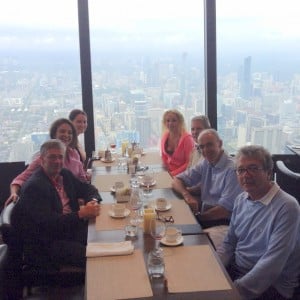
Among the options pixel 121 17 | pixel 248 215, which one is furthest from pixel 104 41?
pixel 248 215

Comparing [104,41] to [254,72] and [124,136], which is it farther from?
[254,72]

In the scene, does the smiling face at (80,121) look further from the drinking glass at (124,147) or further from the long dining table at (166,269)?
the long dining table at (166,269)

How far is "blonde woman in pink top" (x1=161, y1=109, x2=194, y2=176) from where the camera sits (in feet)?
13.2

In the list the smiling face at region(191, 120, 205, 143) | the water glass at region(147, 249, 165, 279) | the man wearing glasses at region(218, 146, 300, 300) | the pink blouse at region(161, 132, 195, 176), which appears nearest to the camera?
the water glass at region(147, 249, 165, 279)

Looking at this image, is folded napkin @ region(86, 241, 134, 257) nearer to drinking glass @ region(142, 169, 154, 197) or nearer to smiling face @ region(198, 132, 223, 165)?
drinking glass @ region(142, 169, 154, 197)

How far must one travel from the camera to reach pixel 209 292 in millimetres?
1479

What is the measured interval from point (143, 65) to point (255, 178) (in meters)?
3.26

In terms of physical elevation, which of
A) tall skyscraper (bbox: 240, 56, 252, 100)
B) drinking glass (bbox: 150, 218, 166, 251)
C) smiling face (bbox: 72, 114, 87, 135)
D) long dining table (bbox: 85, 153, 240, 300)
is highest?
tall skyscraper (bbox: 240, 56, 252, 100)

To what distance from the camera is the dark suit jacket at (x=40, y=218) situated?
2.22m

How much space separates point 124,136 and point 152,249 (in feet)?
10.3

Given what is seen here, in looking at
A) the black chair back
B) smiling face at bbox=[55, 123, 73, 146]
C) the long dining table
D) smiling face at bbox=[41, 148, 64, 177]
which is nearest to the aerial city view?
the black chair back

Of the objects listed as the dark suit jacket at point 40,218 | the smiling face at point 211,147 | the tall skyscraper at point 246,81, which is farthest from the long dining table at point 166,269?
the tall skyscraper at point 246,81

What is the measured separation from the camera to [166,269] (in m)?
1.65

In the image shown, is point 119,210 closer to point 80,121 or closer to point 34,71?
point 80,121
